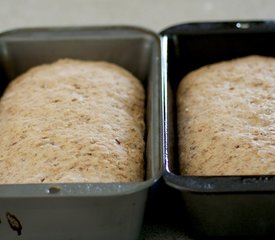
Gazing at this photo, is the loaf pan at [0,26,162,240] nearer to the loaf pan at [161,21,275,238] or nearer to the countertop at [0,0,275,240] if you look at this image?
the loaf pan at [161,21,275,238]

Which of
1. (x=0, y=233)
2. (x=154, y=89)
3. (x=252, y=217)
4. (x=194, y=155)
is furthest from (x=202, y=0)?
(x=0, y=233)

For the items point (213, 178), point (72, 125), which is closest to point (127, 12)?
point (72, 125)

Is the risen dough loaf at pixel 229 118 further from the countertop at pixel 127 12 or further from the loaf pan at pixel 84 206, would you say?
the countertop at pixel 127 12

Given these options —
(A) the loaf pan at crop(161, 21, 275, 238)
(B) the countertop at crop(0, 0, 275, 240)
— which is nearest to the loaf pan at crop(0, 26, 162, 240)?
(A) the loaf pan at crop(161, 21, 275, 238)

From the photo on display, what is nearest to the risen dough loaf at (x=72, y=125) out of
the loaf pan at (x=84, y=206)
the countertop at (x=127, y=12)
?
the loaf pan at (x=84, y=206)

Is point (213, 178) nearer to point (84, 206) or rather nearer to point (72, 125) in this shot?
point (84, 206)

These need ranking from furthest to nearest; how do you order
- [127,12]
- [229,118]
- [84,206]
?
[127,12], [229,118], [84,206]

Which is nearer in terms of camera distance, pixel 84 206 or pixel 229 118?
pixel 84 206

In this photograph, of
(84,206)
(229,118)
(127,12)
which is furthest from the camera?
(127,12)
